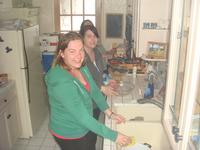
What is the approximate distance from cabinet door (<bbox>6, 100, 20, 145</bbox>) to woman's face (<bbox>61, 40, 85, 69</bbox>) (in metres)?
1.54

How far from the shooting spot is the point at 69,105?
53.9 inches

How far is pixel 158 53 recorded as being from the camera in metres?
2.17

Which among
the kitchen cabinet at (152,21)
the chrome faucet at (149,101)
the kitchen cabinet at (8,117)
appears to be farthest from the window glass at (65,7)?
the chrome faucet at (149,101)

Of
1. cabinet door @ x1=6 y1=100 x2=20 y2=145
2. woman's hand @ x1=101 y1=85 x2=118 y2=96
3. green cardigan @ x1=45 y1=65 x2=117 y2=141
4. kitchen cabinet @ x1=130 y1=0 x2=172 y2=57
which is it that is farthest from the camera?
cabinet door @ x1=6 y1=100 x2=20 y2=145

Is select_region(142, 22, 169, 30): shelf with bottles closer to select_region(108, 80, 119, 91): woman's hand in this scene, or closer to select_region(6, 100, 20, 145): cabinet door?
select_region(108, 80, 119, 91): woman's hand

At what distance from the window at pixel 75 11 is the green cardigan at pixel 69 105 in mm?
3047

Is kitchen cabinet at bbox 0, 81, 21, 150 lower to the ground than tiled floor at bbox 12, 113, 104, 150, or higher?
higher

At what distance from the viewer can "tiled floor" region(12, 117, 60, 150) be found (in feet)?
9.66

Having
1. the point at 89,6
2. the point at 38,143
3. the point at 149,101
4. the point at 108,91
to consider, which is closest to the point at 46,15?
the point at 89,6

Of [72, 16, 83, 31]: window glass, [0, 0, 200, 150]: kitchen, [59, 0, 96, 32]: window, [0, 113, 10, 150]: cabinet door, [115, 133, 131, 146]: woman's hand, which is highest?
[59, 0, 96, 32]: window

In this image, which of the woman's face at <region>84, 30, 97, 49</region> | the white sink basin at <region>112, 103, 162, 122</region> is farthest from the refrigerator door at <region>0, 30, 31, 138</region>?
the white sink basin at <region>112, 103, 162, 122</region>

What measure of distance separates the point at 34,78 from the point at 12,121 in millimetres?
621

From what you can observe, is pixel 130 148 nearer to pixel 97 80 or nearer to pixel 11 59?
pixel 97 80

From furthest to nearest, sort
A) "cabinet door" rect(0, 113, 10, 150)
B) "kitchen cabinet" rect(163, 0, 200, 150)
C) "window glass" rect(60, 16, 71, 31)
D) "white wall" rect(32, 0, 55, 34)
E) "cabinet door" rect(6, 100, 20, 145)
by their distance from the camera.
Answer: "window glass" rect(60, 16, 71, 31), "white wall" rect(32, 0, 55, 34), "cabinet door" rect(6, 100, 20, 145), "cabinet door" rect(0, 113, 10, 150), "kitchen cabinet" rect(163, 0, 200, 150)
